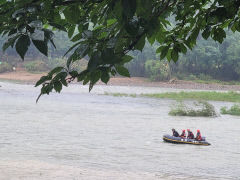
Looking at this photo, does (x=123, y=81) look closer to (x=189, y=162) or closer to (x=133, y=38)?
(x=189, y=162)

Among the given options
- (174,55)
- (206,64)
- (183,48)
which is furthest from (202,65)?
(174,55)

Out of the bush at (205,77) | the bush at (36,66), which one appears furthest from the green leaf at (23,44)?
the bush at (36,66)

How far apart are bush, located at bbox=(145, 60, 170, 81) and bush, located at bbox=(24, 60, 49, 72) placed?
14.9 m

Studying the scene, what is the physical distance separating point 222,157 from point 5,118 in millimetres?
13918

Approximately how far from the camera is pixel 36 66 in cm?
6806

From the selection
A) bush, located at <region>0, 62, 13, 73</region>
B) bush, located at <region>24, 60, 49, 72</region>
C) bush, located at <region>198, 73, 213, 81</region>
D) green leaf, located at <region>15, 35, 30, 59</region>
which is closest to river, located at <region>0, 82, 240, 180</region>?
green leaf, located at <region>15, 35, 30, 59</region>

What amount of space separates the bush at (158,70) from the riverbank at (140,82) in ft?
3.62

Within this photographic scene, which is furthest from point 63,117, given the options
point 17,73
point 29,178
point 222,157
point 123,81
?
point 17,73

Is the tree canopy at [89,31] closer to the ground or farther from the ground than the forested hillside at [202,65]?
closer to the ground

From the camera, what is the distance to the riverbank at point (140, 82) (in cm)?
5846

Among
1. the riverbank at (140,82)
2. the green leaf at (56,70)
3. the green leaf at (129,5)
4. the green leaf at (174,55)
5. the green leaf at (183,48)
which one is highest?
the green leaf at (129,5)

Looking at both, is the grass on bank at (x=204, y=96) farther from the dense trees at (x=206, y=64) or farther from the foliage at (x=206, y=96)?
the dense trees at (x=206, y=64)

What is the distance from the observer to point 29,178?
43.4ft

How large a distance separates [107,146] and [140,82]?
46.0 m
